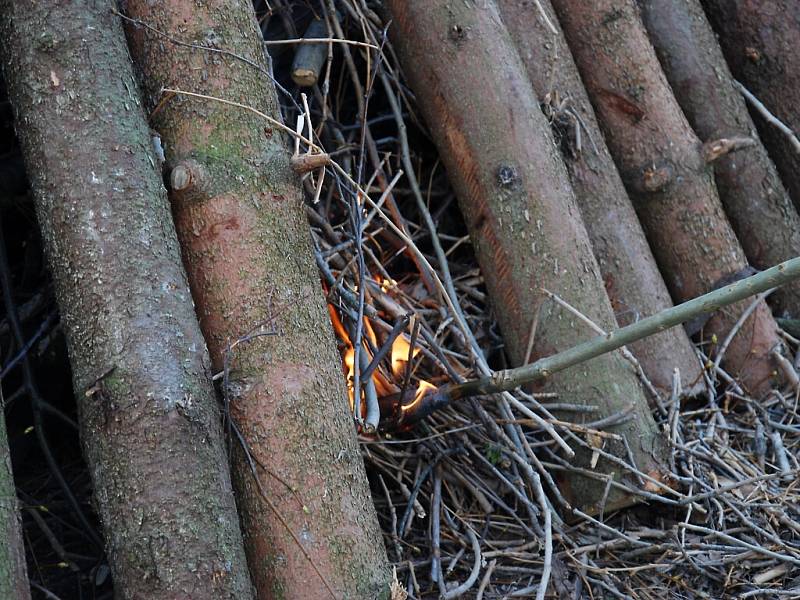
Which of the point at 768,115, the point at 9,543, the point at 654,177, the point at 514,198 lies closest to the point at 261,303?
the point at 9,543

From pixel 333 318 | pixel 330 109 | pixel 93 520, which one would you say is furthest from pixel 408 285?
pixel 93 520

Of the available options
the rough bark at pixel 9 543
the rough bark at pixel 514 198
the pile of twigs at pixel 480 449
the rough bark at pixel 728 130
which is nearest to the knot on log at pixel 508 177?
the rough bark at pixel 514 198

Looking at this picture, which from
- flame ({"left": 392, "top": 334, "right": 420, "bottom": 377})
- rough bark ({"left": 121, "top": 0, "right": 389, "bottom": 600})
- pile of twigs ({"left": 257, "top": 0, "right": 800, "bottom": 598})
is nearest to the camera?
rough bark ({"left": 121, "top": 0, "right": 389, "bottom": 600})

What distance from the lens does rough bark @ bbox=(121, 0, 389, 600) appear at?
152 cm

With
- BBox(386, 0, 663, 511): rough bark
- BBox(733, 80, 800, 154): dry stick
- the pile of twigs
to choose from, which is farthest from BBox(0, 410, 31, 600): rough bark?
Result: BBox(733, 80, 800, 154): dry stick

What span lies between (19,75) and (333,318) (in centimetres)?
82

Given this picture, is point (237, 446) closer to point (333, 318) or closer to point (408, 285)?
point (333, 318)

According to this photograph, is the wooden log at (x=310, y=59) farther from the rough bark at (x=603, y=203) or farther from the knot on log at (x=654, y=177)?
the knot on log at (x=654, y=177)

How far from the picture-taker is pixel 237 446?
156 centimetres

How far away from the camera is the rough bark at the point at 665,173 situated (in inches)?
95.9

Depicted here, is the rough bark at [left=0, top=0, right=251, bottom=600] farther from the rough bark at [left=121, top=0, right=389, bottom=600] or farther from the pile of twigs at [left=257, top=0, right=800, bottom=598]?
the pile of twigs at [left=257, top=0, right=800, bottom=598]

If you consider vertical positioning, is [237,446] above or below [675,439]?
above

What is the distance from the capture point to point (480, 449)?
2.06 m

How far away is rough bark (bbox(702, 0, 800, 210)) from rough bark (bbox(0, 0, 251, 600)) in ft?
6.02
